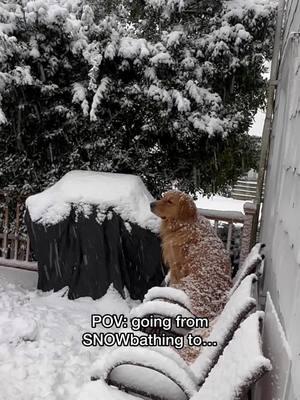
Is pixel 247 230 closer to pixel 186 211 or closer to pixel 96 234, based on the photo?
pixel 186 211

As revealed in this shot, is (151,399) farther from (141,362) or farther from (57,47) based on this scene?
(57,47)

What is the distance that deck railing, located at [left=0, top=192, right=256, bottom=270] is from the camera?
481cm

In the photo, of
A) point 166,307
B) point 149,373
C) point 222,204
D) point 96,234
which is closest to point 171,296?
point 166,307

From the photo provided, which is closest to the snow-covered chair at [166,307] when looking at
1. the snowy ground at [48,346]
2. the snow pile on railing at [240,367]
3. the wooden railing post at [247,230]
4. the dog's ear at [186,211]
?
the snowy ground at [48,346]

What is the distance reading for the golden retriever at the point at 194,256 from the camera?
2863mm

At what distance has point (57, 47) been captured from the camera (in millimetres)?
5023

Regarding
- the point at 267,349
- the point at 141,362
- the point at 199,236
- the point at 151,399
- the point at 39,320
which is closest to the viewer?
the point at 267,349

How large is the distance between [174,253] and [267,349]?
166 centimetres

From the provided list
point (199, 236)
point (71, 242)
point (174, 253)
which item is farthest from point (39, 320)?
point (199, 236)

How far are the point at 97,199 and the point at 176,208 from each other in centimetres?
102

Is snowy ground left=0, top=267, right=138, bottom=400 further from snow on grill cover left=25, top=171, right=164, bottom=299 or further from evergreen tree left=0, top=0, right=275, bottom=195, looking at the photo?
evergreen tree left=0, top=0, right=275, bottom=195

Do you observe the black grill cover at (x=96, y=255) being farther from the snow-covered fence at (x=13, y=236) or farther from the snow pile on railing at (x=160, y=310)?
the snow pile on railing at (x=160, y=310)

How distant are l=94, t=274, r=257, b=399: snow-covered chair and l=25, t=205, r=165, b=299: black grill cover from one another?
84.4 inches

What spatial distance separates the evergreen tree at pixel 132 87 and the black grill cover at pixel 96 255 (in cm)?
117
